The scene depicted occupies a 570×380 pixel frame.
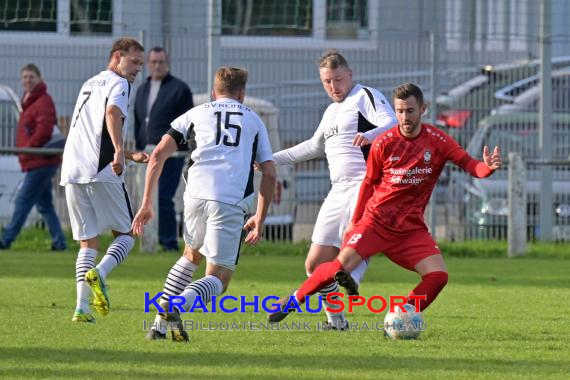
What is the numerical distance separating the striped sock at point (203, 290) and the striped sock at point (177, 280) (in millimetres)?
168

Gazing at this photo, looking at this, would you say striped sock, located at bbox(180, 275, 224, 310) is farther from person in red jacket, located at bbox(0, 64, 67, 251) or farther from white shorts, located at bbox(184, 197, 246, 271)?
person in red jacket, located at bbox(0, 64, 67, 251)

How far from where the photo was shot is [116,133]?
32.9 feet

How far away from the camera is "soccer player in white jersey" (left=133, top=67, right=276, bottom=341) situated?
8820mm

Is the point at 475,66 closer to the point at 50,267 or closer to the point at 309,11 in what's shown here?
the point at 309,11

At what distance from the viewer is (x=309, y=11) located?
19.5m

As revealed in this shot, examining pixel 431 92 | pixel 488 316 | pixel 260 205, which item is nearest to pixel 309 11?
pixel 431 92

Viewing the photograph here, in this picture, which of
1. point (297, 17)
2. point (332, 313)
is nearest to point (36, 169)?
point (297, 17)

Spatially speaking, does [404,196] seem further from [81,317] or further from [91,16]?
[91,16]

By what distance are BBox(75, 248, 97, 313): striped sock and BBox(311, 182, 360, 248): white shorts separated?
156cm

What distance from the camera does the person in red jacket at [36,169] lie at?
17078mm

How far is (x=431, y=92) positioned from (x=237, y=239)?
955 centimetres

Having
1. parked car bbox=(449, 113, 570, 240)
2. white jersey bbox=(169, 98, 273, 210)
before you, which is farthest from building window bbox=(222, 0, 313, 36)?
white jersey bbox=(169, 98, 273, 210)

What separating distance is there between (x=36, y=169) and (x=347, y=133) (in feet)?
25.9

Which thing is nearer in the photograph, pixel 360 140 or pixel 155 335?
pixel 155 335
